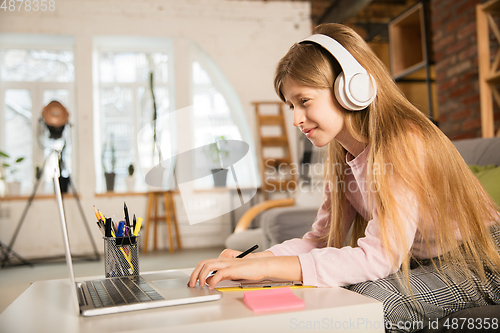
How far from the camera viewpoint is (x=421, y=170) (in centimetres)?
71

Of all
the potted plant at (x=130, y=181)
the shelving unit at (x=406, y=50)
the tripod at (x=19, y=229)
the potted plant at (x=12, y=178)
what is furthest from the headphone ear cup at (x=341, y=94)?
the potted plant at (x=12, y=178)

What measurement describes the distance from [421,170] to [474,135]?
8.16 ft

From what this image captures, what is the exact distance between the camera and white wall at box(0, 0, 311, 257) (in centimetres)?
379

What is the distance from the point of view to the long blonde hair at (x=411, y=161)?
0.71m

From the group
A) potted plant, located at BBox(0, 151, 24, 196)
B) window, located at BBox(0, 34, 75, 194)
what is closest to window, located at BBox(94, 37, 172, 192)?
window, located at BBox(0, 34, 75, 194)

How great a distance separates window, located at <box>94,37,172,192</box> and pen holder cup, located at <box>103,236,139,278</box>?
3471 millimetres

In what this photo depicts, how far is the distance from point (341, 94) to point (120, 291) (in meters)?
0.51

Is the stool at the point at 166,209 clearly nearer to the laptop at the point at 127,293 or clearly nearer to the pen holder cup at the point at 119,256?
the pen holder cup at the point at 119,256

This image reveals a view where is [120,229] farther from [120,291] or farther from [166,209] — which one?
[166,209]

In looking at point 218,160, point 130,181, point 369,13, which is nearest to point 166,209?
point 130,181

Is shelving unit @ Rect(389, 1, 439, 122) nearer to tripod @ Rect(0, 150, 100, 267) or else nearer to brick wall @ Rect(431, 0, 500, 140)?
brick wall @ Rect(431, 0, 500, 140)

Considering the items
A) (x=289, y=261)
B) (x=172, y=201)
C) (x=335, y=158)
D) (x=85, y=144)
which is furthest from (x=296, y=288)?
(x=85, y=144)

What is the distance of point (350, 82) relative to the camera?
2.39ft

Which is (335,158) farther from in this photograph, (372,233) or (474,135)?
(474,135)
